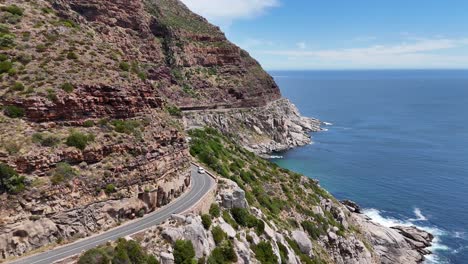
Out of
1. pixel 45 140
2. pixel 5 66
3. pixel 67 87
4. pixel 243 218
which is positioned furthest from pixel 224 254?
pixel 5 66

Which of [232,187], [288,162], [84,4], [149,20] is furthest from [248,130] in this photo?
[232,187]

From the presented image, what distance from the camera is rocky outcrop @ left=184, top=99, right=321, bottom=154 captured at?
387 ft

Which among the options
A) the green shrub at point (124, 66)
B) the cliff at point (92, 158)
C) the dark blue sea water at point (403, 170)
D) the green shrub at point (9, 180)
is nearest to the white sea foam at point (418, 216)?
the dark blue sea water at point (403, 170)

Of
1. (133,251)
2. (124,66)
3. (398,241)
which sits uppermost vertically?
(124,66)

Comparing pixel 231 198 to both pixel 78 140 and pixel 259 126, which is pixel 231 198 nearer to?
pixel 78 140

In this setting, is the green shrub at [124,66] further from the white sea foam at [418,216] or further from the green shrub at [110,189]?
the white sea foam at [418,216]

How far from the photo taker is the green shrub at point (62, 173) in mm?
27781

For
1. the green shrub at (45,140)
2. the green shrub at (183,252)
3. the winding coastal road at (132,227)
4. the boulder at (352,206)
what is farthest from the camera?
the boulder at (352,206)

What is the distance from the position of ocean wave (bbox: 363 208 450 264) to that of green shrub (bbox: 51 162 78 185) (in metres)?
54.1

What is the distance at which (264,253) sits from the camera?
35.5 metres

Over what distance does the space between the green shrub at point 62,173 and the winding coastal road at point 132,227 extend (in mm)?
4589

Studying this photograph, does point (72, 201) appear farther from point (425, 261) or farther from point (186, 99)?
point (186, 99)

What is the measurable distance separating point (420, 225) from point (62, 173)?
64.7 meters

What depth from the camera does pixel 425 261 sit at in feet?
196
